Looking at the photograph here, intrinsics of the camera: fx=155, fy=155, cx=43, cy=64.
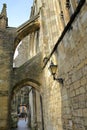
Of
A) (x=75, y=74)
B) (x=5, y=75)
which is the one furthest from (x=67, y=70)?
(x=5, y=75)

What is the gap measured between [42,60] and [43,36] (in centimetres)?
130

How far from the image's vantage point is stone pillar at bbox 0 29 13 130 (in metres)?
6.53

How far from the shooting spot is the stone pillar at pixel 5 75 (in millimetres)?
6527

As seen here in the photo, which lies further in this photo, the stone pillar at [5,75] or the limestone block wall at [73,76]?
the stone pillar at [5,75]

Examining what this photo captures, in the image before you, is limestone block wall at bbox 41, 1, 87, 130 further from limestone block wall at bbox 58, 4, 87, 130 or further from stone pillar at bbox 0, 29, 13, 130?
stone pillar at bbox 0, 29, 13, 130

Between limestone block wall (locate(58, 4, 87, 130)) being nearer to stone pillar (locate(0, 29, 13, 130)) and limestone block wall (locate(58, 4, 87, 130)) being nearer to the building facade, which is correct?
the building facade

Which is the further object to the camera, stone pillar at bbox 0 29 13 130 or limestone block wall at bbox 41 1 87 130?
Result: stone pillar at bbox 0 29 13 130

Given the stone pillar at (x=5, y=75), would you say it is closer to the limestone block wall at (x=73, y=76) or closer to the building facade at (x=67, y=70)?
the building facade at (x=67, y=70)

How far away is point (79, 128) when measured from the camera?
10.8ft

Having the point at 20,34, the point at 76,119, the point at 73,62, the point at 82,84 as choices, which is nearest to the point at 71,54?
the point at 73,62

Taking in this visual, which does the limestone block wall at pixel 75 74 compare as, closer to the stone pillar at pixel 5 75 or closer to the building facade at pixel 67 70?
the building facade at pixel 67 70

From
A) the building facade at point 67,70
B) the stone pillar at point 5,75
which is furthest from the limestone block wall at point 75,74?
the stone pillar at point 5,75

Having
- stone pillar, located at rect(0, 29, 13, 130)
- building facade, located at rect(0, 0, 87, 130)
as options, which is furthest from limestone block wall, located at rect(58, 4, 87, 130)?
stone pillar, located at rect(0, 29, 13, 130)

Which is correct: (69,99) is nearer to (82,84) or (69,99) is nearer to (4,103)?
(82,84)
